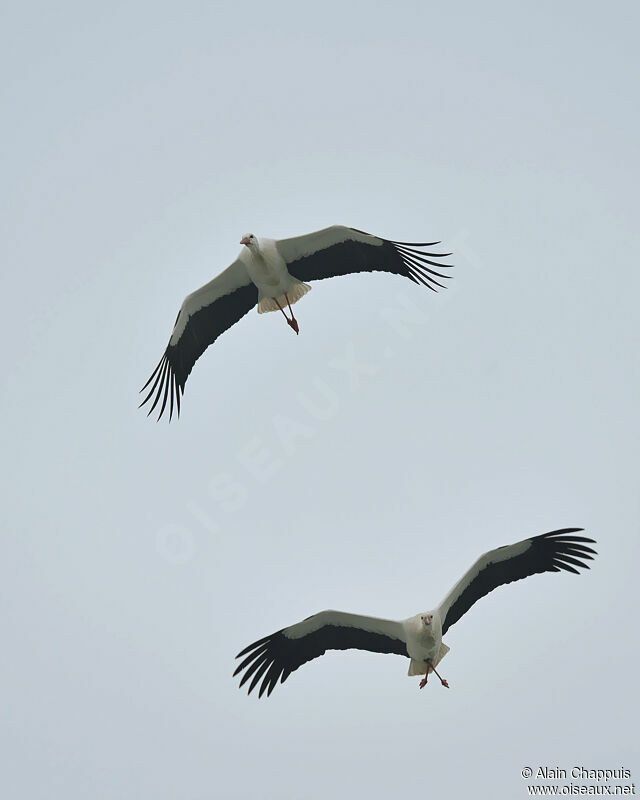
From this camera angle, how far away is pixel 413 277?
14.7 m

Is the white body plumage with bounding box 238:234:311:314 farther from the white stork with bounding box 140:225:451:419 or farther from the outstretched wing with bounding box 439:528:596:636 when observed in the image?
the outstretched wing with bounding box 439:528:596:636

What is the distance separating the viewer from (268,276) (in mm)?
14672

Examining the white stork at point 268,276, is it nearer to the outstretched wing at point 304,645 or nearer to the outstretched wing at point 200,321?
the outstretched wing at point 200,321

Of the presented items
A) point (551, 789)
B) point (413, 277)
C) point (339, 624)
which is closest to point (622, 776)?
point (551, 789)

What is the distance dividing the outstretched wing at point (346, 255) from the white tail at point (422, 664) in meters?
4.30

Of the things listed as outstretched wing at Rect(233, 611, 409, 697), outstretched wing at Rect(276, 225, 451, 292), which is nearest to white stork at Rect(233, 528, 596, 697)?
outstretched wing at Rect(233, 611, 409, 697)

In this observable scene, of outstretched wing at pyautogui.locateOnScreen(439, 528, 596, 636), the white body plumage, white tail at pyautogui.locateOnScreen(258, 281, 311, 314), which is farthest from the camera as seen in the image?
white tail at pyautogui.locateOnScreen(258, 281, 311, 314)

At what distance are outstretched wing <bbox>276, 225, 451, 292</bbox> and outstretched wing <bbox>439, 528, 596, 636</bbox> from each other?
329cm

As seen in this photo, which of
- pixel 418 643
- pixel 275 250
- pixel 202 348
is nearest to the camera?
pixel 418 643

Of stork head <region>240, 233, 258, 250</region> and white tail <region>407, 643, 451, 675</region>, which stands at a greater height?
stork head <region>240, 233, 258, 250</region>

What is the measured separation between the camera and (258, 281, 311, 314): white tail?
14938 mm

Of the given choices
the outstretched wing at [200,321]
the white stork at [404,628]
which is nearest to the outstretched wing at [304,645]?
the white stork at [404,628]

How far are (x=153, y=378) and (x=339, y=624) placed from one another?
4459mm

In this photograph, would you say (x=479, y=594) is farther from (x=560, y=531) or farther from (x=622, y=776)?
(x=622, y=776)
